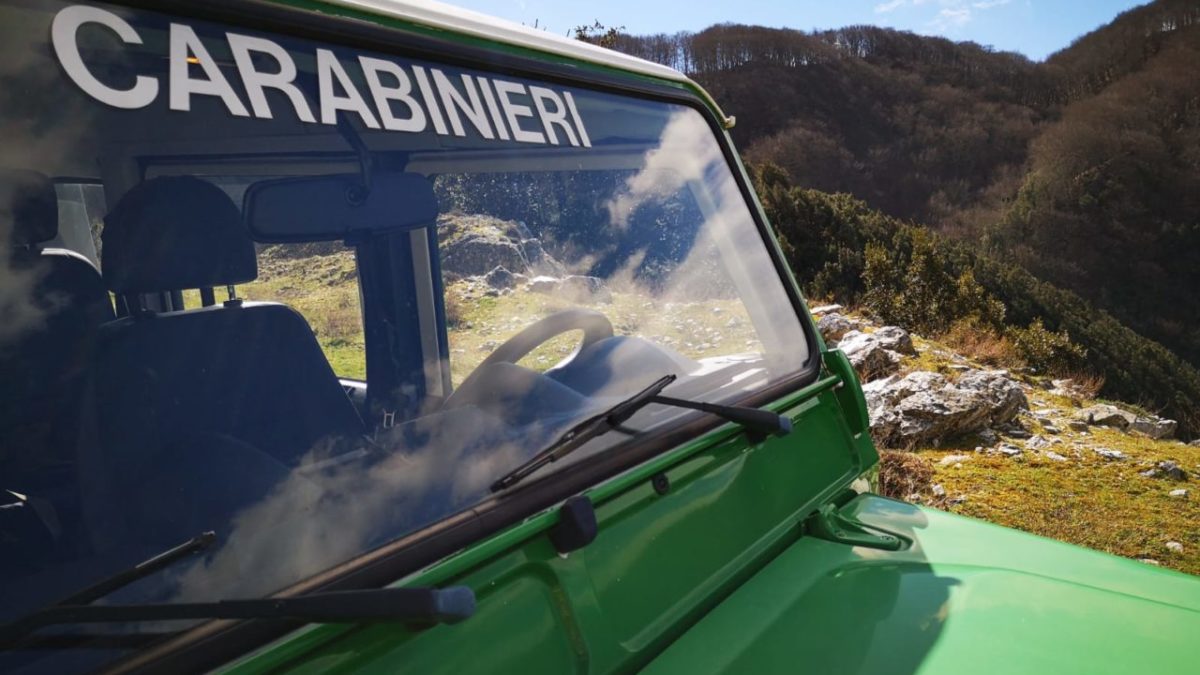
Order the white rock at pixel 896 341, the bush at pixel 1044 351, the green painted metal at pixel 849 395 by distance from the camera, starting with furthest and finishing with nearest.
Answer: the bush at pixel 1044 351 < the white rock at pixel 896 341 < the green painted metal at pixel 849 395

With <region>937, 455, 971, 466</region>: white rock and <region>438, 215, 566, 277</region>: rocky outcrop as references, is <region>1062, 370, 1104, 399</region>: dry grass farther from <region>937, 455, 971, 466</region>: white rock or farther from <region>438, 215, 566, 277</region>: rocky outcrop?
<region>438, 215, 566, 277</region>: rocky outcrop

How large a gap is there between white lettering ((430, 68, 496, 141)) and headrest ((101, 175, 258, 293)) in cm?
36

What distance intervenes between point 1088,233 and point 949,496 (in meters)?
50.1

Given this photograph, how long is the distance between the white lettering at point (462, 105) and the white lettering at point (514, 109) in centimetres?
5

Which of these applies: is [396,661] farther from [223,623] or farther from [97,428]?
[97,428]

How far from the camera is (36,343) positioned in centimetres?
94

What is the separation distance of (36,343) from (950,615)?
1.35m

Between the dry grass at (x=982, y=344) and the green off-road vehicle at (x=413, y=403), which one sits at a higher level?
the green off-road vehicle at (x=413, y=403)

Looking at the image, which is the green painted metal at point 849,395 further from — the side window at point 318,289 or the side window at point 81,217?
the side window at point 81,217

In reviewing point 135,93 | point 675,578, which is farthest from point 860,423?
point 135,93

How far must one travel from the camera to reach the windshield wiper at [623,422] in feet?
3.97

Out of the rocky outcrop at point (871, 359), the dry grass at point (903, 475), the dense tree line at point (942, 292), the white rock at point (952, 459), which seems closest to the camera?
the dry grass at point (903, 475)

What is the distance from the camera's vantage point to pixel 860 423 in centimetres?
189

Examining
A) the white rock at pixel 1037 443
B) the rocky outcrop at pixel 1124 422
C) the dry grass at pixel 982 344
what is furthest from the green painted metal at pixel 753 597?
the dry grass at pixel 982 344
